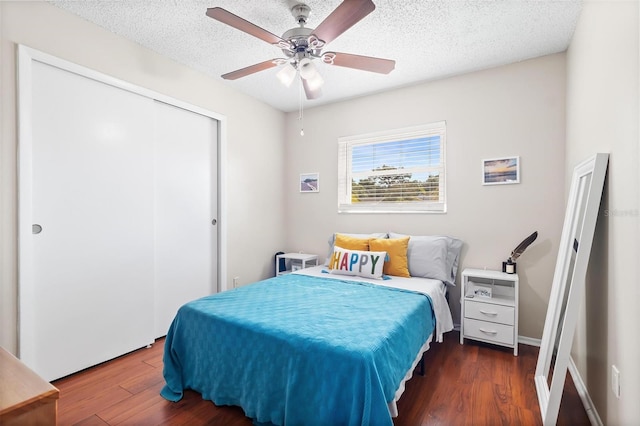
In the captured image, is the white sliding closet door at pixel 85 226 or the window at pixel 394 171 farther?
the window at pixel 394 171

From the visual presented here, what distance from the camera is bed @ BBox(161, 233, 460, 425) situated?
4.66 feet

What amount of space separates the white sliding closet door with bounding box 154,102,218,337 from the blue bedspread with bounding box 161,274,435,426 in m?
0.96

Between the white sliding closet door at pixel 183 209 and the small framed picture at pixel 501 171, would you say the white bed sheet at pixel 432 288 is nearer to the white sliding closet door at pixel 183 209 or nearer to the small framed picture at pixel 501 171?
the small framed picture at pixel 501 171

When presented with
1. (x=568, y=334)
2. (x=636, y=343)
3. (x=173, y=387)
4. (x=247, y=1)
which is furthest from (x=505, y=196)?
(x=173, y=387)

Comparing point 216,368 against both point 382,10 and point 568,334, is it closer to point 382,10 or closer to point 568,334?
point 568,334

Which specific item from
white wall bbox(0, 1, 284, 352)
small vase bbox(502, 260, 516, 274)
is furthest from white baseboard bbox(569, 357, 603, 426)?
white wall bbox(0, 1, 284, 352)

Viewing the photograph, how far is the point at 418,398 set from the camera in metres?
1.97

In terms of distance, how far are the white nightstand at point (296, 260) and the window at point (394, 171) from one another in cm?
71

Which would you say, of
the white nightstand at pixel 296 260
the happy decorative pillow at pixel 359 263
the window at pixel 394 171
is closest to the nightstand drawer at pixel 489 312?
the happy decorative pillow at pixel 359 263

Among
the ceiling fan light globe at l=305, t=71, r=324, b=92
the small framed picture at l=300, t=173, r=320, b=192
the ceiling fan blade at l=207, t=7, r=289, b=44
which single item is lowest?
the small framed picture at l=300, t=173, r=320, b=192

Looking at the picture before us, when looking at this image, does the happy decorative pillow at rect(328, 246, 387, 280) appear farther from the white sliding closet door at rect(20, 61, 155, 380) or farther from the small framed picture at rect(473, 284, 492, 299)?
the white sliding closet door at rect(20, 61, 155, 380)

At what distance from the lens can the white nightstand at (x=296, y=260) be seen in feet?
12.6

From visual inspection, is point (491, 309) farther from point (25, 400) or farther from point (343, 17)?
point (25, 400)

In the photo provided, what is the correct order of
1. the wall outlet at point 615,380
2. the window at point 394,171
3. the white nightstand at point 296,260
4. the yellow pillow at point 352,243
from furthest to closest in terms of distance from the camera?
1. the white nightstand at point 296,260
2. the window at point 394,171
3. the yellow pillow at point 352,243
4. the wall outlet at point 615,380
